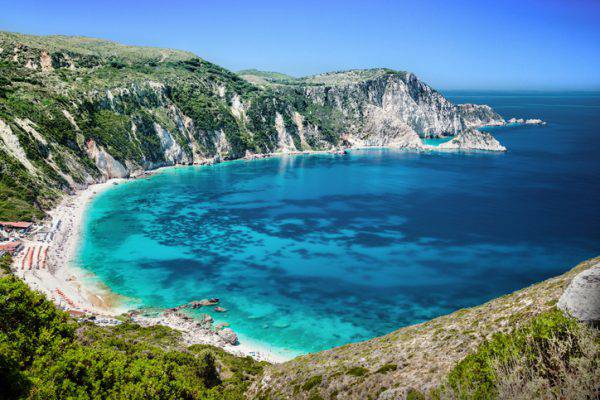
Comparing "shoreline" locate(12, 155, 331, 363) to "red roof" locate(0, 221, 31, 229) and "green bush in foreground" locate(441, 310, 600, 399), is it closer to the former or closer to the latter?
"red roof" locate(0, 221, 31, 229)

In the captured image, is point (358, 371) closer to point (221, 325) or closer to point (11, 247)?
point (221, 325)

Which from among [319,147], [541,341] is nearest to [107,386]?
[541,341]

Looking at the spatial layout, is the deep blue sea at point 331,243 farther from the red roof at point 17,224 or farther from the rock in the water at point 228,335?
the red roof at point 17,224

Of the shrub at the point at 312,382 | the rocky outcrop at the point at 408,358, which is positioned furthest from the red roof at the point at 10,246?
the shrub at the point at 312,382

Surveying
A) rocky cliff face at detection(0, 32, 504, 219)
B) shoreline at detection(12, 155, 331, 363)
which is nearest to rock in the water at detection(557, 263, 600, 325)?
shoreline at detection(12, 155, 331, 363)

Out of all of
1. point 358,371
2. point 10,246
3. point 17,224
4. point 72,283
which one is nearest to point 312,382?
point 358,371
